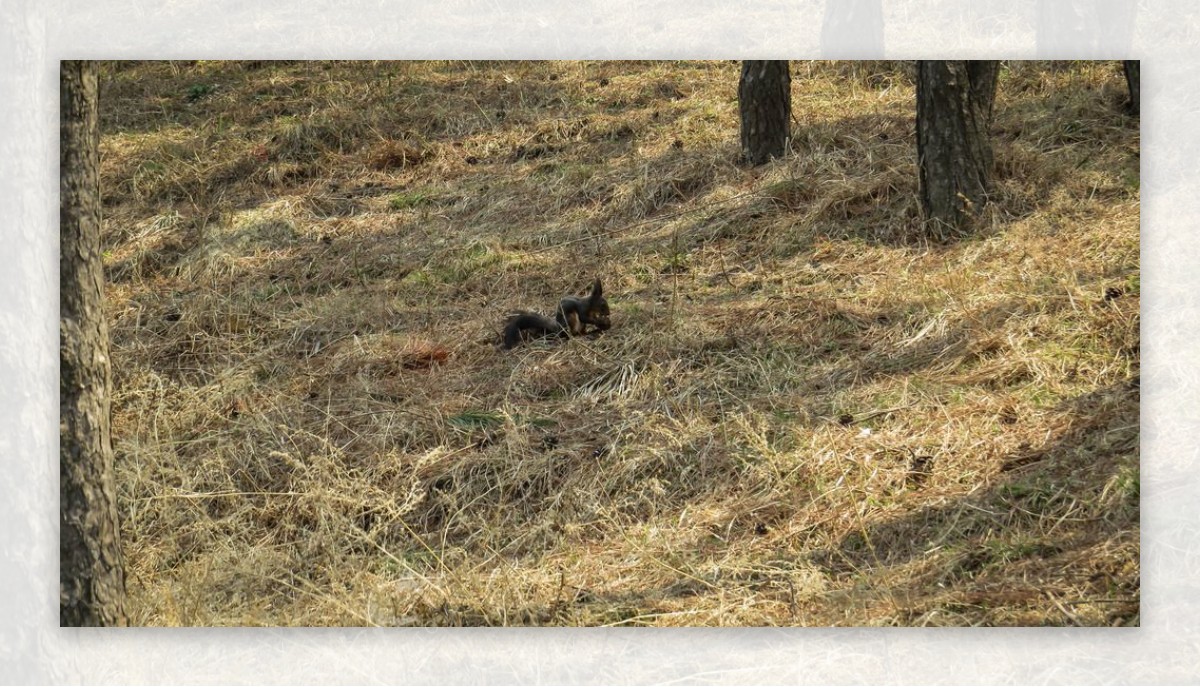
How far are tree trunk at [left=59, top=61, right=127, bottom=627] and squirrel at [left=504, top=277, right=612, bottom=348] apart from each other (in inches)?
86.7

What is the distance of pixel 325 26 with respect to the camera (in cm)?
535

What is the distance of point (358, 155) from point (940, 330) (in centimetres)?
357

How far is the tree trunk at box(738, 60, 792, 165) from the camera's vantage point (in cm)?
699

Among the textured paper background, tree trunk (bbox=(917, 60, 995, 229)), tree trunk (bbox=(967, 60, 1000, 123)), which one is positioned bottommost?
the textured paper background

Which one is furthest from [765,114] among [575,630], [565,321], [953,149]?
[575,630]

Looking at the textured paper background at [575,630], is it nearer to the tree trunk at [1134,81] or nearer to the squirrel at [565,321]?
the tree trunk at [1134,81]

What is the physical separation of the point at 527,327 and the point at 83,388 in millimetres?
2369

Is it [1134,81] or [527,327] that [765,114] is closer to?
[527,327]

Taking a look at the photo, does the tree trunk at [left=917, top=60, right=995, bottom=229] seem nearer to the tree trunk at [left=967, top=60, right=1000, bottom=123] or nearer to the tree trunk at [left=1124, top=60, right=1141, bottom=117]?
the tree trunk at [left=967, top=60, right=1000, bottom=123]

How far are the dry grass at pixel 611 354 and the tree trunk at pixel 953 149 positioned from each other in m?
0.15

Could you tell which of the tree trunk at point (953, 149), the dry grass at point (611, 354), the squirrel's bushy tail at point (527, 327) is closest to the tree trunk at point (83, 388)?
the dry grass at point (611, 354)

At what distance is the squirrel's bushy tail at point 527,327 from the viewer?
5770mm

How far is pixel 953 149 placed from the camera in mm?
5816

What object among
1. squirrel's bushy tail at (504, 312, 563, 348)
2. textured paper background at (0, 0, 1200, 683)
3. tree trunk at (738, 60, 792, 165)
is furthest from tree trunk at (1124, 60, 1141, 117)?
squirrel's bushy tail at (504, 312, 563, 348)
